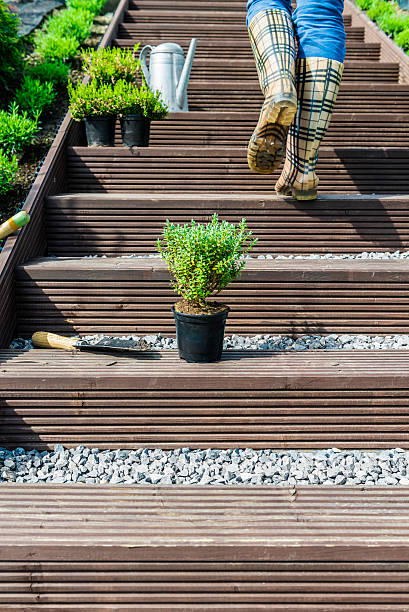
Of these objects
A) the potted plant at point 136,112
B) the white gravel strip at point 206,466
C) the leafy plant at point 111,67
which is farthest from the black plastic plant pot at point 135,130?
the white gravel strip at point 206,466

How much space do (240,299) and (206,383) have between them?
0.48 metres

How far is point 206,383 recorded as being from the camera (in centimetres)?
164

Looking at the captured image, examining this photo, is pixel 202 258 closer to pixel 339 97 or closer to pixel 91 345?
pixel 91 345

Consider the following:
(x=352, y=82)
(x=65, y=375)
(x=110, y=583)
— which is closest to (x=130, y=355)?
(x=65, y=375)

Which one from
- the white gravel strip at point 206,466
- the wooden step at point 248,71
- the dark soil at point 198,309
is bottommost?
the white gravel strip at point 206,466

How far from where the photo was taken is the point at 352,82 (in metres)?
3.71

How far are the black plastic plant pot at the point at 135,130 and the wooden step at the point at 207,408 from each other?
59.8 inches

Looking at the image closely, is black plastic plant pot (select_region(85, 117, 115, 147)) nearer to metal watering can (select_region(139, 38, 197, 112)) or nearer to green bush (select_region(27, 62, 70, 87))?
metal watering can (select_region(139, 38, 197, 112))

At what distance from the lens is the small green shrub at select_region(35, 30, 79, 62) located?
12.4 feet

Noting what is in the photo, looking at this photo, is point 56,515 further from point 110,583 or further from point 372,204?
point 372,204

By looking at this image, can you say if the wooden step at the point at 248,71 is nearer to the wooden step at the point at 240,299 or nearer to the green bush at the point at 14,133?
the green bush at the point at 14,133

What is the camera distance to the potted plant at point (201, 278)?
5.49 ft

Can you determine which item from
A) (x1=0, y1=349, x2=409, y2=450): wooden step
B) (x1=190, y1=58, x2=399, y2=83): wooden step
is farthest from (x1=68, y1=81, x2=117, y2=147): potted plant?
(x1=0, y1=349, x2=409, y2=450): wooden step

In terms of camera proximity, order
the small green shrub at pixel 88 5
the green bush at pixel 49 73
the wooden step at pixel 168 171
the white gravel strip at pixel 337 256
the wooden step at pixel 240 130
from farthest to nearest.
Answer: the small green shrub at pixel 88 5
the green bush at pixel 49 73
the wooden step at pixel 240 130
the wooden step at pixel 168 171
the white gravel strip at pixel 337 256
